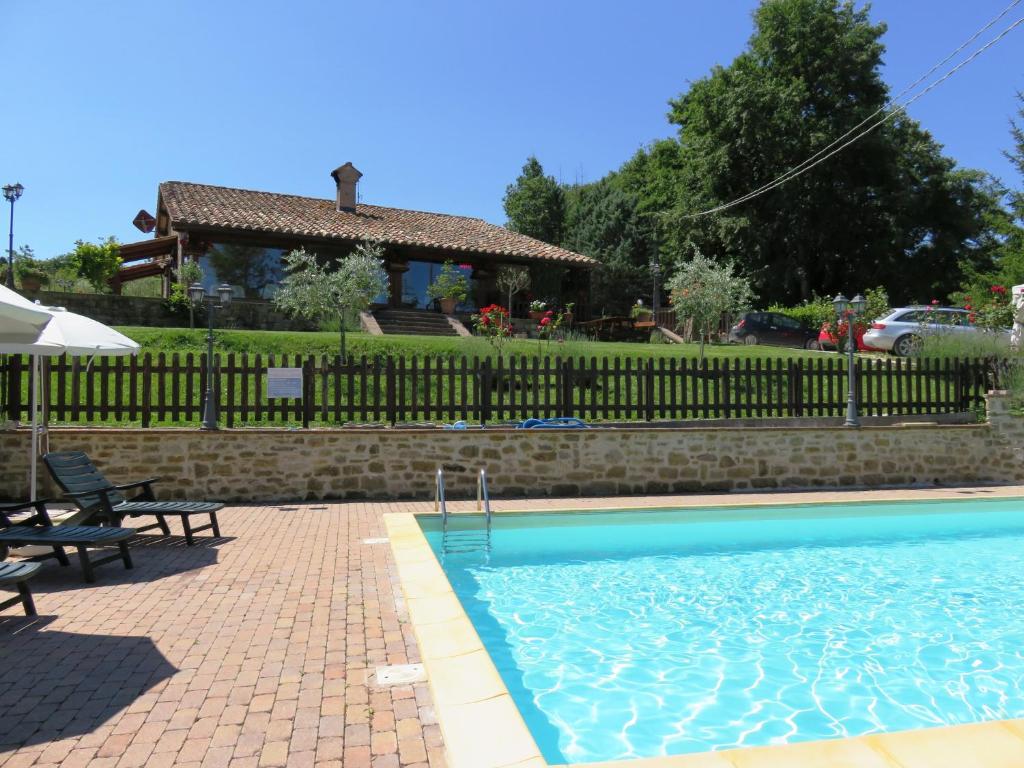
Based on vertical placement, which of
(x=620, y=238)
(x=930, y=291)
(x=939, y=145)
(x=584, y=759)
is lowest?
(x=584, y=759)

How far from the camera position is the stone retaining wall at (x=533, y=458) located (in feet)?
28.8

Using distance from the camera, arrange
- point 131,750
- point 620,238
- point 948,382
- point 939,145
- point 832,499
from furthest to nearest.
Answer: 1. point 620,238
2. point 939,145
3. point 948,382
4. point 832,499
5. point 131,750

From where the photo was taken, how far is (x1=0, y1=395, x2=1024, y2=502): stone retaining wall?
345 inches

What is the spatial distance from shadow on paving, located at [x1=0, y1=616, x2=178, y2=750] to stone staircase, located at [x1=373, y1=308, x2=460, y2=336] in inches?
669

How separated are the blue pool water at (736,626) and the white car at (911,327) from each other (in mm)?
8804

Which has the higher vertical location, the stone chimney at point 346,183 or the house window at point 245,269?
the stone chimney at point 346,183

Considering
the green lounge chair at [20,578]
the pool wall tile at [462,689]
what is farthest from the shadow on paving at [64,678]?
the pool wall tile at [462,689]

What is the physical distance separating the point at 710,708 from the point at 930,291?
34863 mm

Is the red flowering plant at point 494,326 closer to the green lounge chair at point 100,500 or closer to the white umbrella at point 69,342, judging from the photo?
the white umbrella at point 69,342

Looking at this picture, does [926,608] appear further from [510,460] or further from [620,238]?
[620,238]

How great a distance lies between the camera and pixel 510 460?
9.53 m

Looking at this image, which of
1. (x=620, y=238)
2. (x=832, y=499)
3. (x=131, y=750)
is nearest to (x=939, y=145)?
(x=620, y=238)

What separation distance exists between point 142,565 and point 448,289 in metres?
18.7

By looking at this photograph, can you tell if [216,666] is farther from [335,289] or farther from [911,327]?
[911,327]
